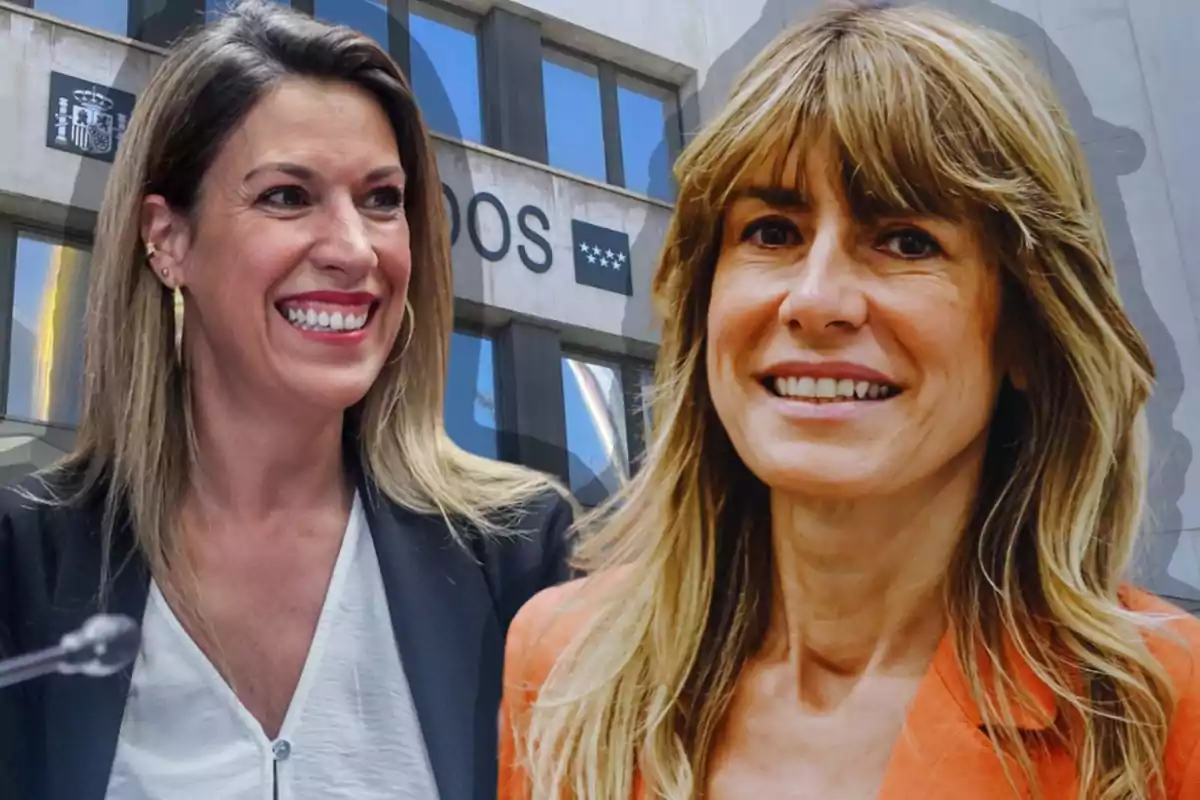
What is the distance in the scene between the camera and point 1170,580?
0.93 meters

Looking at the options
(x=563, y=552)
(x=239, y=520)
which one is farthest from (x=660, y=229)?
(x=239, y=520)

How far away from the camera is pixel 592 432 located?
1.15m

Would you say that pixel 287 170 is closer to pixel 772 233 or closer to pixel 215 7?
pixel 215 7

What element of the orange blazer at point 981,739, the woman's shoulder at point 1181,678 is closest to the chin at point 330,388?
the orange blazer at point 981,739

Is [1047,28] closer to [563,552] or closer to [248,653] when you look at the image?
[563,552]

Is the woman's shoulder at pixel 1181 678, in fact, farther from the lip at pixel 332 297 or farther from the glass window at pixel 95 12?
the glass window at pixel 95 12

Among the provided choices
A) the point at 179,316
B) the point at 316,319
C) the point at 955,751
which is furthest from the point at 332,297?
the point at 955,751

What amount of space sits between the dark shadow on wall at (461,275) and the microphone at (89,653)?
1.04 feet

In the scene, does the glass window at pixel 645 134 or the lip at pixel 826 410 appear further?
the glass window at pixel 645 134

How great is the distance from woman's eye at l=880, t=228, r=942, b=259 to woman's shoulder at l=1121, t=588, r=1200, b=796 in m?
0.26

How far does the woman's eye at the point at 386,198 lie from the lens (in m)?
1.07

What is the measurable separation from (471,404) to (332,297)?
163 mm

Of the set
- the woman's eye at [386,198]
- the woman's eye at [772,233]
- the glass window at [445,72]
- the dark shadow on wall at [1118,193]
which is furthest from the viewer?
the glass window at [445,72]

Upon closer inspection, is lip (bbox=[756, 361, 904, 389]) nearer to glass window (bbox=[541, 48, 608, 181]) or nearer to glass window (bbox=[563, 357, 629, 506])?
glass window (bbox=[563, 357, 629, 506])
